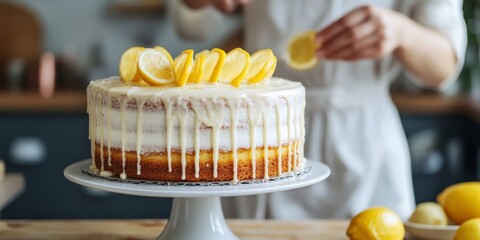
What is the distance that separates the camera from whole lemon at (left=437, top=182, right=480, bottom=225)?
1.52m

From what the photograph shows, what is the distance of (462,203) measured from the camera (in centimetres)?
153

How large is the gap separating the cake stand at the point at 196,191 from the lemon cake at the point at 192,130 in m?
0.02

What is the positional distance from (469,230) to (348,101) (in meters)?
0.76

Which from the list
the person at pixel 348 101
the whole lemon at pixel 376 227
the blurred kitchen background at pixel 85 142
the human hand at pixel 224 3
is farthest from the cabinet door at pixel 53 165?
the whole lemon at pixel 376 227

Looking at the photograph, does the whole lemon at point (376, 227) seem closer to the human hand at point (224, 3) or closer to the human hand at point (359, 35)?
the human hand at point (359, 35)

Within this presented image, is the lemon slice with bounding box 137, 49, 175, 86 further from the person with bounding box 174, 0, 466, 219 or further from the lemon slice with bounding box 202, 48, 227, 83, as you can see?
the person with bounding box 174, 0, 466, 219

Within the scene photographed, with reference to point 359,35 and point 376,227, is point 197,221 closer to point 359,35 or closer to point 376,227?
point 376,227

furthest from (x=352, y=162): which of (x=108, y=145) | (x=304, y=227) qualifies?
(x=108, y=145)

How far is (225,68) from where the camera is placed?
142cm

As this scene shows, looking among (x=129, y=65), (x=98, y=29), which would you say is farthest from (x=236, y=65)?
(x=98, y=29)

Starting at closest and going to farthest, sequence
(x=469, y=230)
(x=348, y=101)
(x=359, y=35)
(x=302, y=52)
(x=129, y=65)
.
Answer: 1. (x=469, y=230)
2. (x=129, y=65)
3. (x=359, y=35)
4. (x=302, y=52)
5. (x=348, y=101)

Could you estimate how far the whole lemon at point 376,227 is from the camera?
1443 mm

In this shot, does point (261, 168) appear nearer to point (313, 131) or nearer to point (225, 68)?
point (225, 68)

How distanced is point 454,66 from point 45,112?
1912 mm
